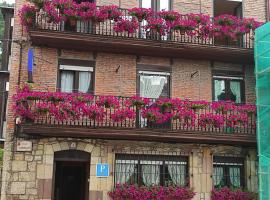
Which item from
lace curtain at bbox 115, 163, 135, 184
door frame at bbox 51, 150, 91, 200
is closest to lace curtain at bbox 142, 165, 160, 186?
lace curtain at bbox 115, 163, 135, 184

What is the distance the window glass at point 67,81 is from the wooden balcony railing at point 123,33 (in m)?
1.49

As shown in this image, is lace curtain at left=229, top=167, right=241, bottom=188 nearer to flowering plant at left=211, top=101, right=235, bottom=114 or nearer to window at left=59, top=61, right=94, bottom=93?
flowering plant at left=211, top=101, right=235, bottom=114

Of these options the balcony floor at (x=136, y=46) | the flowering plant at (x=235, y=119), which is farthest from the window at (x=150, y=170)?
the balcony floor at (x=136, y=46)

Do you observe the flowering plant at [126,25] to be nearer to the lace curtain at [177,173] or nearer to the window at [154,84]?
the window at [154,84]

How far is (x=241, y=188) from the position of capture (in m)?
14.7

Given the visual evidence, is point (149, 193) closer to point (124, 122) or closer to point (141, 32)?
point (124, 122)

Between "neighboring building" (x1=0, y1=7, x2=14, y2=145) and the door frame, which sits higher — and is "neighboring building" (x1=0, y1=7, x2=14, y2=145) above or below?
above

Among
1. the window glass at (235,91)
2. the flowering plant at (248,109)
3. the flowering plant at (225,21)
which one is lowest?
the flowering plant at (248,109)

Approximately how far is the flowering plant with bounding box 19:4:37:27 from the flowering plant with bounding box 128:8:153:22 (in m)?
3.28

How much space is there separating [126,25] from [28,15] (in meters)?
3.30

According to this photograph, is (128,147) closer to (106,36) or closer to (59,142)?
(59,142)

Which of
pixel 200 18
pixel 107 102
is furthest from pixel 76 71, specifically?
pixel 200 18

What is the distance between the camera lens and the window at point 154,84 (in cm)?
1514

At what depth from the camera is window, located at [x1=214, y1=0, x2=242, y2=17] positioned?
16.9 m
